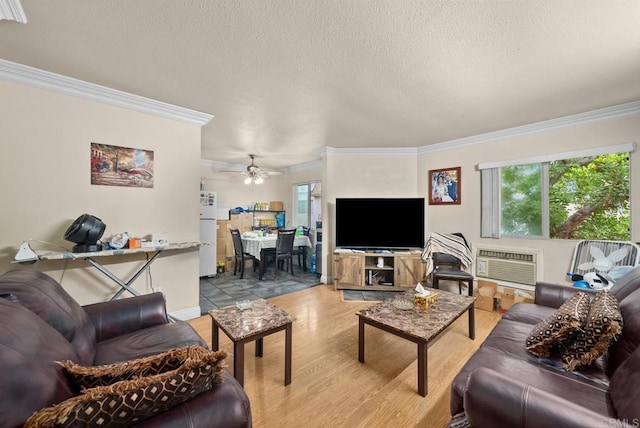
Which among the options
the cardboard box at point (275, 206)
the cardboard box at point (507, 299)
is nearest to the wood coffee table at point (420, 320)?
the cardboard box at point (507, 299)

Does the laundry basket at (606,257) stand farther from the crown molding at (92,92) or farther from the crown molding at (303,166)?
the crown molding at (92,92)

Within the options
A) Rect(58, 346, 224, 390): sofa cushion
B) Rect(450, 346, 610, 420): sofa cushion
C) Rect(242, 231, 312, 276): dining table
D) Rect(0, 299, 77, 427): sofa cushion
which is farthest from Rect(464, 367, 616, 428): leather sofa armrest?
Rect(242, 231, 312, 276): dining table

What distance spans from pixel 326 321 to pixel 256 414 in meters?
1.42

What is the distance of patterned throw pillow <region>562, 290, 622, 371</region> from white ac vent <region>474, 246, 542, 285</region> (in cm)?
223

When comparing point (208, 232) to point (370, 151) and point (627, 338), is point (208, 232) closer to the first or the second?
point (370, 151)

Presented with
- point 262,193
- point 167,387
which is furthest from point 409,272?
point 262,193

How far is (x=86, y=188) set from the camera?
2412 millimetres

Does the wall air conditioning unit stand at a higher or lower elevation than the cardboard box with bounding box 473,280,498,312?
higher

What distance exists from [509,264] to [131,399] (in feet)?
13.5

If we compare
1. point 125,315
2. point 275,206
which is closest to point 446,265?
point 125,315

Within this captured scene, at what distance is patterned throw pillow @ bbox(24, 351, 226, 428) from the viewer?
678 mm

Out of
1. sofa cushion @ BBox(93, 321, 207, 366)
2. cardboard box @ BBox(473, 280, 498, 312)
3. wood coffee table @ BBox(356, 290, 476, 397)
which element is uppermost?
sofa cushion @ BBox(93, 321, 207, 366)

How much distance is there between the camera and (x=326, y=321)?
293cm

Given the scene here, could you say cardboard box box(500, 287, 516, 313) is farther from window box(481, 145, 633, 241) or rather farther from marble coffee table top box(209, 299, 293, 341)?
marble coffee table top box(209, 299, 293, 341)
